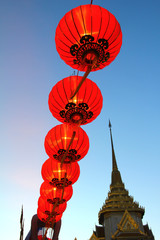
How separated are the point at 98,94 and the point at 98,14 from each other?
72.9 inches

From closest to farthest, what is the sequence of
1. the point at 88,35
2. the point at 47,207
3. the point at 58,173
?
the point at 88,35
the point at 58,173
the point at 47,207

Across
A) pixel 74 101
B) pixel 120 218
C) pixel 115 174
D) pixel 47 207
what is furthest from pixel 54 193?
pixel 115 174

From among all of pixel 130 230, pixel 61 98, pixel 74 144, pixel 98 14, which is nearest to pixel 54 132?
pixel 74 144

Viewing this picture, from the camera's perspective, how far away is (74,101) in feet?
17.0

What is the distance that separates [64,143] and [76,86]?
5.30 ft

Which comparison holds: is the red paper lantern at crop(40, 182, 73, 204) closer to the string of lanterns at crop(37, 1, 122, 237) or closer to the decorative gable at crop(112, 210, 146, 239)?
the string of lanterns at crop(37, 1, 122, 237)

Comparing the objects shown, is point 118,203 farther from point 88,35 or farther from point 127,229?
point 88,35

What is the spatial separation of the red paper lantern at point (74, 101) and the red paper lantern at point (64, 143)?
69 cm

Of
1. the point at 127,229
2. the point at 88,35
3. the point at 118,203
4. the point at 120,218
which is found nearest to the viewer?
the point at 88,35

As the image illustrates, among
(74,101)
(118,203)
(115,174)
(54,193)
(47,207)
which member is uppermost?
(115,174)

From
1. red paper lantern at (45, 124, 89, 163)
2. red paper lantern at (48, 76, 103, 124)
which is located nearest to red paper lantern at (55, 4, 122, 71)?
red paper lantern at (48, 76, 103, 124)

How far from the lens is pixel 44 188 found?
7773 mm

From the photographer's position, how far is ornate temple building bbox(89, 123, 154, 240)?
24.0 meters

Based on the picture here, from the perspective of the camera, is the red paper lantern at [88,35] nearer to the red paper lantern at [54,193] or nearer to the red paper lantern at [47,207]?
the red paper lantern at [54,193]
